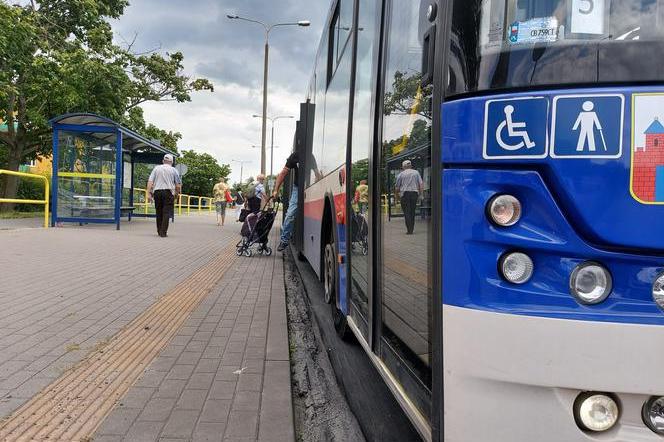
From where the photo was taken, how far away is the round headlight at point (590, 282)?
1744 mm

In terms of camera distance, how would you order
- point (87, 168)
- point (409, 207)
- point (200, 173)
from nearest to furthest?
point (409, 207)
point (87, 168)
point (200, 173)

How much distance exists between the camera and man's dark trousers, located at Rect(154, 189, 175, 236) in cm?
1295

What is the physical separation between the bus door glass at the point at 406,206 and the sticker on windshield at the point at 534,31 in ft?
1.31

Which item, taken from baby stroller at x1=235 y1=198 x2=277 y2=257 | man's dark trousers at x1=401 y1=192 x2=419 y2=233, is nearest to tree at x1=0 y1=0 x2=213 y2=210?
baby stroller at x1=235 y1=198 x2=277 y2=257

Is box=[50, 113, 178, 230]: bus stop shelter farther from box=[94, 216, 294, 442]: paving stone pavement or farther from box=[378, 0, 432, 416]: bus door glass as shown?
box=[378, 0, 432, 416]: bus door glass

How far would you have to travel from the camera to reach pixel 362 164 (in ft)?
11.5

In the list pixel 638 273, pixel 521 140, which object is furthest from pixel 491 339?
pixel 521 140

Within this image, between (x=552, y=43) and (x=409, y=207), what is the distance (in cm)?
92

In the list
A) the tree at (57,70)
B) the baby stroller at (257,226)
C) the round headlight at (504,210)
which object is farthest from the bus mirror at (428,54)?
the tree at (57,70)

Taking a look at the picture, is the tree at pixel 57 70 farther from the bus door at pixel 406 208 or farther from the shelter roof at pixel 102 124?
the bus door at pixel 406 208

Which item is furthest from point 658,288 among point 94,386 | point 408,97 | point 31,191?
point 31,191

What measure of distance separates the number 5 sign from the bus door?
519 mm

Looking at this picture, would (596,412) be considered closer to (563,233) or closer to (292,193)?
(563,233)

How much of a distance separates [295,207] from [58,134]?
7.98m
